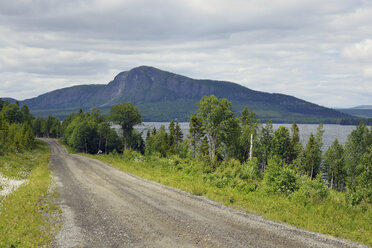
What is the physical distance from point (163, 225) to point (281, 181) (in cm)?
960

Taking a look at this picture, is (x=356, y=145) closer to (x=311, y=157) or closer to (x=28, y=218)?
(x=311, y=157)

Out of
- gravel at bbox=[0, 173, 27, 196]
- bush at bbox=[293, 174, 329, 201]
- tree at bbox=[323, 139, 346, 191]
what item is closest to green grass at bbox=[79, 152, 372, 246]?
bush at bbox=[293, 174, 329, 201]

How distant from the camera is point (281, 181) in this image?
17.9 m

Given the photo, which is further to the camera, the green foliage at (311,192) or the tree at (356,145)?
the tree at (356,145)

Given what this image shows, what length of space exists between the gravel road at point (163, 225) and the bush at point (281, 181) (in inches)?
187

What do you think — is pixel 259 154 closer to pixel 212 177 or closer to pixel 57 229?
pixel 212 177

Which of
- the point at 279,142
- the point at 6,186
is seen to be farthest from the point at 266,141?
the point at 6,186

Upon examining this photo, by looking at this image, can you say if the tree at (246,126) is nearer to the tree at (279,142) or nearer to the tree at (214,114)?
the tree at (279,142)

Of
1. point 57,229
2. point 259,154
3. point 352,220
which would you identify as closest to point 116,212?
point 57,229

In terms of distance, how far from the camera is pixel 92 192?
63.1ft

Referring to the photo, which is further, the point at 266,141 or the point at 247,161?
the point at 266,141

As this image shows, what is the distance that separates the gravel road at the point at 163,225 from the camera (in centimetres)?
1012

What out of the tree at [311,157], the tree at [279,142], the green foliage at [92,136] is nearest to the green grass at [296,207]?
the tree at [279,142]

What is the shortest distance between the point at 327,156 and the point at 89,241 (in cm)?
8181
